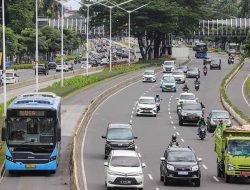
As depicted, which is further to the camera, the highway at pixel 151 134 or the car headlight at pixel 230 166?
the highway at pixel 151 134

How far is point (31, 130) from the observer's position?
119ft

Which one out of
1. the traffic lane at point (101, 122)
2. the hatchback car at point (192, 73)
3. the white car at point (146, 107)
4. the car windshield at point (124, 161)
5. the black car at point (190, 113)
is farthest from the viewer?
the hatchback car at point (192, 73)

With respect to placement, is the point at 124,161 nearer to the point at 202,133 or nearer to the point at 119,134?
the point at 119,134

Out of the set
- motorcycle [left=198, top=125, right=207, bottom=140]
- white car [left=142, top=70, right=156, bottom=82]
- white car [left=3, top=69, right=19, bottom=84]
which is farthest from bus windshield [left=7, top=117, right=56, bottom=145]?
white car [left=142, top=70, right=156, bottom=82]

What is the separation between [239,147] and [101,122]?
92.1 feet

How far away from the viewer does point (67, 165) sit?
39.6m

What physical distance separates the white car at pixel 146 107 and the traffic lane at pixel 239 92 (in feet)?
23.7

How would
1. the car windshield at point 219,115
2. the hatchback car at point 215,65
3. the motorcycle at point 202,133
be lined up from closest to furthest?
the motorcycle at point 202,133 < the car windshield at point 219,115 < the hatchback car at point 215,65

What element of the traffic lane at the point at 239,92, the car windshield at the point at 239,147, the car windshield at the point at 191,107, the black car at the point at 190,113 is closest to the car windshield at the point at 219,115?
the black car at the point at 190,113

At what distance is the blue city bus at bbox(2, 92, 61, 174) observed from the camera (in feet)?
118

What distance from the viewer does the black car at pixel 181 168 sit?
110ft

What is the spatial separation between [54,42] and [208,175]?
13047cm

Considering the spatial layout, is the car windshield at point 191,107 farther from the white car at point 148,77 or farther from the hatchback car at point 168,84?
the white car at point 148,77

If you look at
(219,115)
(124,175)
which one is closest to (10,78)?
(219,115)
